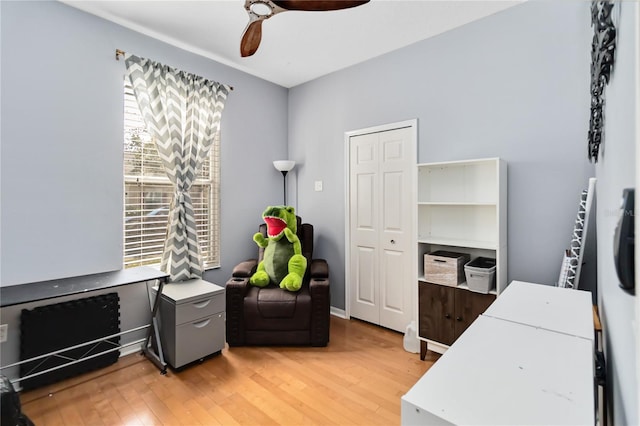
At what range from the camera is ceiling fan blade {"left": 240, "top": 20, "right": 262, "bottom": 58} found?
182 cm

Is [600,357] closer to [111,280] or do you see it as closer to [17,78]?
[111,280]

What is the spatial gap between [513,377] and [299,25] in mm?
2719

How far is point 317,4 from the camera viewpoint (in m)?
1.61

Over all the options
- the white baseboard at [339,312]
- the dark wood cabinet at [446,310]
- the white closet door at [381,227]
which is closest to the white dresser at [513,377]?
the dark wood cabinet at [446,310]

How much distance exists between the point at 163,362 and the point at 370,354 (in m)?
1.66

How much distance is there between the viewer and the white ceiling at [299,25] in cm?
234

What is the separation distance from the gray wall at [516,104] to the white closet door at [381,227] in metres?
0.23

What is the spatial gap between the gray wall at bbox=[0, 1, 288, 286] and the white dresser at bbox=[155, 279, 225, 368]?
1.99ft

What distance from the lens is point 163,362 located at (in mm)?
2406

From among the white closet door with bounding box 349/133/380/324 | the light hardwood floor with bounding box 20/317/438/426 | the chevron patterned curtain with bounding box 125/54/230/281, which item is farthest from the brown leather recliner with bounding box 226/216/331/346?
the white closet door with bounding box 349/133/380/324

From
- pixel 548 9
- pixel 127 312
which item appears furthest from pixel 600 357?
pixel 127 312

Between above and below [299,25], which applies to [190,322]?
below

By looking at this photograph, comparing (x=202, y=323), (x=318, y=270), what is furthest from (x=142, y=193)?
(x=318, y=270)

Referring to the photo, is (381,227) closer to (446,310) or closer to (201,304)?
(446,310)
